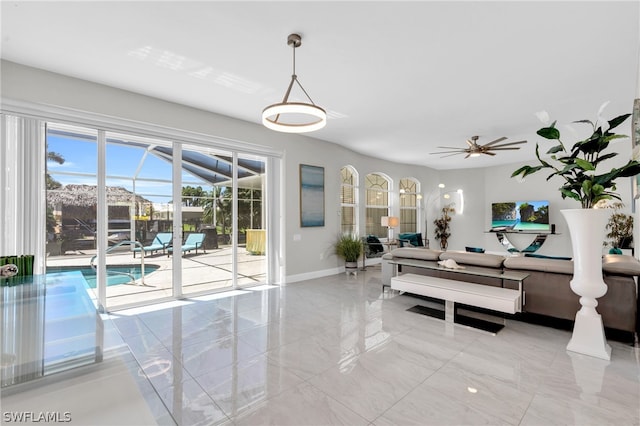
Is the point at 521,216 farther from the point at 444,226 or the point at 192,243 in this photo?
the point at 192,243

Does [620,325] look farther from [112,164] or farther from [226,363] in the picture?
[112,164]

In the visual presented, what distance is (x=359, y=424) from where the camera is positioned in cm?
180

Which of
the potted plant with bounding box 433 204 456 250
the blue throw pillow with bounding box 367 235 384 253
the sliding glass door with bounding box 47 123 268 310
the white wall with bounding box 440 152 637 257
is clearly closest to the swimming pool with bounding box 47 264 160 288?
the sliding glass door with bounding box 47 123 268 310

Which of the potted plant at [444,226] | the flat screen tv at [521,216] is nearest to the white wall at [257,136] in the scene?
the potted plant at [444,226]

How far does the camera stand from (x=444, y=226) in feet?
33.0

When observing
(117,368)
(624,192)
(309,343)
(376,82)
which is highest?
(376,82)

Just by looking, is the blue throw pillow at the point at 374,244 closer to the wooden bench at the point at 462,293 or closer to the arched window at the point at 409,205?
the arched window at the point at 409,205

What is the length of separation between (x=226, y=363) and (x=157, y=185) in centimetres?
302

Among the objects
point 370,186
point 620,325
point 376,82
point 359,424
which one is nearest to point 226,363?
point 359,424

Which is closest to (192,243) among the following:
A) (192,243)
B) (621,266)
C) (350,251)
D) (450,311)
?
(192,243)

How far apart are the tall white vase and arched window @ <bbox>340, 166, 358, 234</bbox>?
184 inches

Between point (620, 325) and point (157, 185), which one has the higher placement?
point (157, 185)

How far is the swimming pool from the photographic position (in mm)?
3659

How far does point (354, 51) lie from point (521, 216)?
25.9 feet
